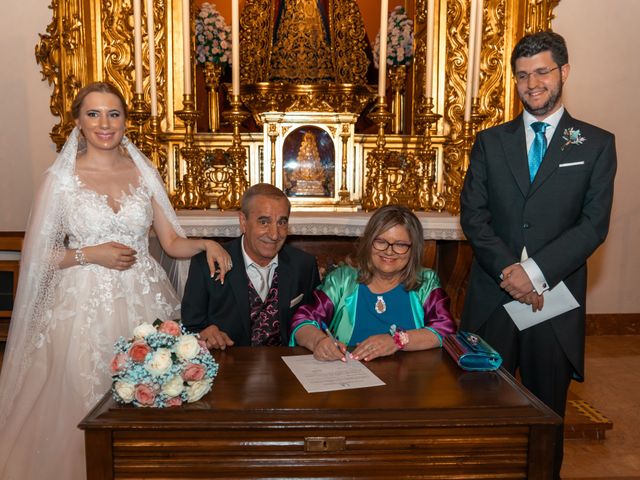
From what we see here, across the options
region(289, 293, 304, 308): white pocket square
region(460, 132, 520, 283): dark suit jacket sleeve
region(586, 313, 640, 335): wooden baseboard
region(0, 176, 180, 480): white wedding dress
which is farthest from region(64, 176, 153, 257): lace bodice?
region(586, 313, 640, 335): wooden baseboard

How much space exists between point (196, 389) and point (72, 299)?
129 centimetres

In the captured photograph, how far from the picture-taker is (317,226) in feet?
12.8

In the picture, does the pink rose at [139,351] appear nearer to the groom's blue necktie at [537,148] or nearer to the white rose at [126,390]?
the white rose at [126,390]

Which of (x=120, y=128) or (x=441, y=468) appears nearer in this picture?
(x=441, y=468)

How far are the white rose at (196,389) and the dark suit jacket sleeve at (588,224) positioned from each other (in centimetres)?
138

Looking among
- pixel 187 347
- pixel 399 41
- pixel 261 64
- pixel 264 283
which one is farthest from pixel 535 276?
pixel 261 64

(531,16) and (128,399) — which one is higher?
(531,16)

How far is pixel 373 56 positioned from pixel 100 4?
2050 millimetres

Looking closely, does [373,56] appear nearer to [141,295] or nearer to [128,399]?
[141,295]

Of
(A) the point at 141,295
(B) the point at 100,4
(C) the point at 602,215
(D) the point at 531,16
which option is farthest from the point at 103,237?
(D) the point at 531,16

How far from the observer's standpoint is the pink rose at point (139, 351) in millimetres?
1828

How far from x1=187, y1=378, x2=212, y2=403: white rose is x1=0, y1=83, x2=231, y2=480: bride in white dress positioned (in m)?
0.93

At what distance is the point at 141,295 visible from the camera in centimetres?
300

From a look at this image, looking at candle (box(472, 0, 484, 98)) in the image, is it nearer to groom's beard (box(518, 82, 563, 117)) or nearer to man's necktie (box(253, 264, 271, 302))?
groom's beard (box(518, 82, 563, 117))
